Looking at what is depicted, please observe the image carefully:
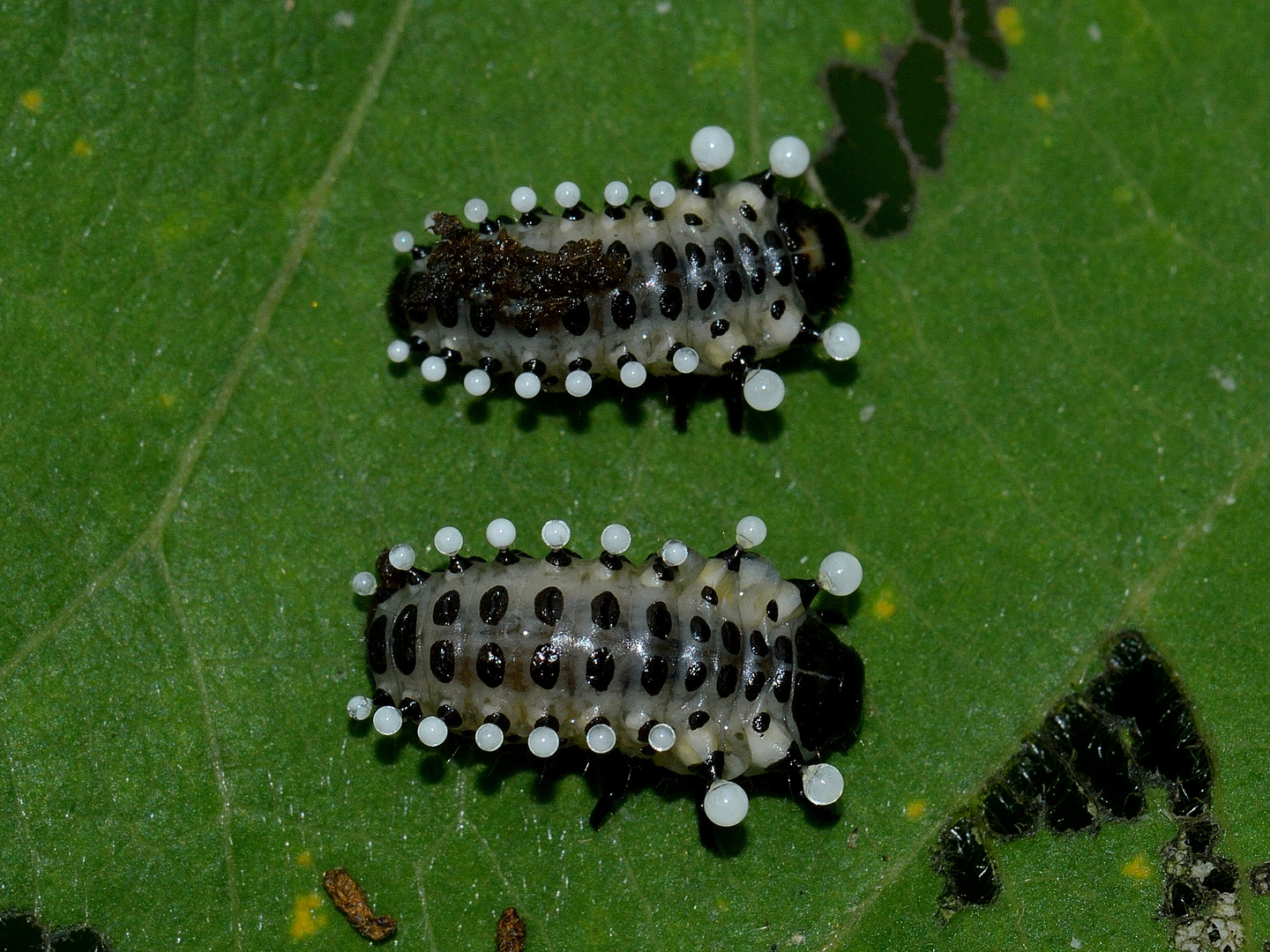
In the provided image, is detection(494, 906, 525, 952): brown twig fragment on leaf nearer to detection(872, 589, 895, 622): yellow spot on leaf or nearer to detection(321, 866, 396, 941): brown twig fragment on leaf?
detection(321, 866, 396, 941): brown twig fragment on leaf

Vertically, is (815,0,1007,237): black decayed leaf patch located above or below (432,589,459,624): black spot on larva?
above

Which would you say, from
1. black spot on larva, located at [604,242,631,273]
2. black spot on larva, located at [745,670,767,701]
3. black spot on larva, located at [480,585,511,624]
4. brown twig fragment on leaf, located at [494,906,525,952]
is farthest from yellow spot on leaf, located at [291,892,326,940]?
black spot on larva, located at [604,242,631,273]

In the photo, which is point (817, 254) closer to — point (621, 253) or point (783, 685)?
point (621, 253)

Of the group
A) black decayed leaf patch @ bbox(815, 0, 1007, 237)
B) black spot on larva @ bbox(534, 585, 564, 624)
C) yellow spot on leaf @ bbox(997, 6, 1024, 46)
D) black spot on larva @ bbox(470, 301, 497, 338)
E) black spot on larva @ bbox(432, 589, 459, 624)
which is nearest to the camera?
black spot on larva @ bbox(534, 585, 564, 624)

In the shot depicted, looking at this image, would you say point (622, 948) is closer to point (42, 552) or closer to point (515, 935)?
point (515, 935)

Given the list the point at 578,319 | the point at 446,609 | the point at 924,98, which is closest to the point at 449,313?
the point at 578,319

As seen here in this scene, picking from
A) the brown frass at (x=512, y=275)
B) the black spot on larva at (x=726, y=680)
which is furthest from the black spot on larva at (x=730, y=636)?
the brown frass at (x=512, y=275)

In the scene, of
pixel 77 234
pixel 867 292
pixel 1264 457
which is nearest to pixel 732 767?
pixel 867 292
